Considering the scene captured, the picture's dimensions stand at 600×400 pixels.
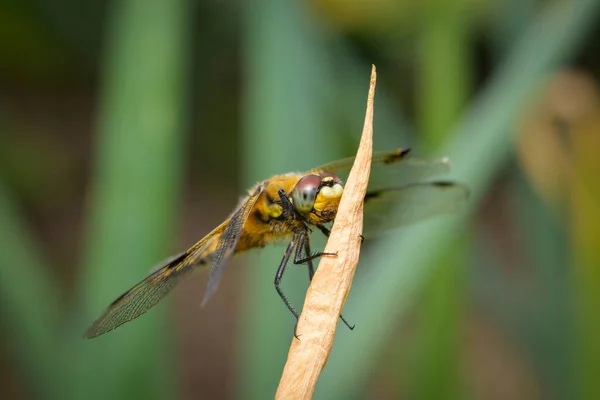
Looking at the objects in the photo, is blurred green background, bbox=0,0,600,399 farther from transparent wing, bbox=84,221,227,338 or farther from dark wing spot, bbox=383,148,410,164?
transparent wing, bbox=84,221,227,338

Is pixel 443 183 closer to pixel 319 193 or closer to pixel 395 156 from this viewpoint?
pixel 395 156

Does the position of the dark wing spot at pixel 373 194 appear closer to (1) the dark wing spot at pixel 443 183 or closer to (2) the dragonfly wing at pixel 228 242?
(1) the dark wing spot at pixel 443 183

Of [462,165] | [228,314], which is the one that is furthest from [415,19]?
[228,314]

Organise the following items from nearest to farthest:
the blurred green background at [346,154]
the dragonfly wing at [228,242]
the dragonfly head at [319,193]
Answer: the dragonfly wing at [228,242] → the dragonfly head at [319,193] → the blurred green background at [346,154]

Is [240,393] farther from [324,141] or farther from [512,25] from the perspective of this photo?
[512,25]

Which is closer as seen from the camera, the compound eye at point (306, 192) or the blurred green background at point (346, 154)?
the compound eye at point (306, 192)

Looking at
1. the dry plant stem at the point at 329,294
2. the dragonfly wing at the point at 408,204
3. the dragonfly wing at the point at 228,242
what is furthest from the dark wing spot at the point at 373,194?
the dry plant stem at the point at 329,294

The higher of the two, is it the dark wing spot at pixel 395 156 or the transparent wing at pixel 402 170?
the dark wing spot at pixel 395 156

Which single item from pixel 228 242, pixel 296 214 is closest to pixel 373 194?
pixel 296 214

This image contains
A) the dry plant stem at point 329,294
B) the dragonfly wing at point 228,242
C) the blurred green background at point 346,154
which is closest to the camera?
the dry plant stem at point 329,294
